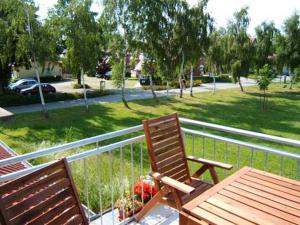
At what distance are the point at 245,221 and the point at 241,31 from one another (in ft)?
84.2

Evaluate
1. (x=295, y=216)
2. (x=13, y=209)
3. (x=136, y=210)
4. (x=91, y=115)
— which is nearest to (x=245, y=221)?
(x=295, y=216)

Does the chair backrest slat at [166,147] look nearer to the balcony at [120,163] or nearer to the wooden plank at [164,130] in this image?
the wooden plank at [164,130]

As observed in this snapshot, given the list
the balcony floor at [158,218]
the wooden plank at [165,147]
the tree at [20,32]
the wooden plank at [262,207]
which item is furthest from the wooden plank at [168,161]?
the tree at [20,32]

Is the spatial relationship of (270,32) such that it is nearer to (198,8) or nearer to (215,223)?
(198,8)

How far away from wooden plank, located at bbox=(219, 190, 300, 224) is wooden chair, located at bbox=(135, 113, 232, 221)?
0.65m

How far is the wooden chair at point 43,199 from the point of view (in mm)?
1888

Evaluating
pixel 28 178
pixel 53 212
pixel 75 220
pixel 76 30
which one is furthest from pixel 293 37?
pixel 28 178

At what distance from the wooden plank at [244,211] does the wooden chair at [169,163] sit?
0.66m

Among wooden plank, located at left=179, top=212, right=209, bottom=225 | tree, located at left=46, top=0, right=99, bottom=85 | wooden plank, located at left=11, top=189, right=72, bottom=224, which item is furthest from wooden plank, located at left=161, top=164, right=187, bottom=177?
tree, located at left=46, top=0, right=99, bottom=85

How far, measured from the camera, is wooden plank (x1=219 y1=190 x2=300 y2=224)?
2.05 m

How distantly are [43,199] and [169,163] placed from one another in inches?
64.0

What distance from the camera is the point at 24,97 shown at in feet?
63.6

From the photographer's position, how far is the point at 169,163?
339 centimetres

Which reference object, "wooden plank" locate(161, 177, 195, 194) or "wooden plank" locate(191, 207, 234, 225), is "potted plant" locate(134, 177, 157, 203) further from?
"wooden plank" locate(191, 207, 234, 225)
